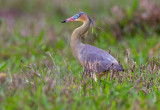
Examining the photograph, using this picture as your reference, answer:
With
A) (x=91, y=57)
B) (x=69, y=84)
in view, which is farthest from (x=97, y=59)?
(x=69, y=84)

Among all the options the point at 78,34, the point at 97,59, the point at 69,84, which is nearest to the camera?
the point at 69,84

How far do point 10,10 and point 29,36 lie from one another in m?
4.09

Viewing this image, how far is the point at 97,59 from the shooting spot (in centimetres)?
472

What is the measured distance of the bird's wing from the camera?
4.48 metres

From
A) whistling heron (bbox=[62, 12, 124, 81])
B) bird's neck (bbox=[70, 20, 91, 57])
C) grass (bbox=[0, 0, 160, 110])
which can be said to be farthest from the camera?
bird's neck (bbox=[70, 20, 91, 57])

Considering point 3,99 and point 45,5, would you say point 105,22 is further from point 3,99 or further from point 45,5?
point 3,99

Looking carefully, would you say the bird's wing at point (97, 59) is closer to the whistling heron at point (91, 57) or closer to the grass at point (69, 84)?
the whistling heron at point (91, 57)

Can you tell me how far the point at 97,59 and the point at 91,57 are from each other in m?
0.10

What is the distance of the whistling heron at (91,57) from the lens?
445cm

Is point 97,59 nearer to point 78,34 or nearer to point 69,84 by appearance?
point 78,34

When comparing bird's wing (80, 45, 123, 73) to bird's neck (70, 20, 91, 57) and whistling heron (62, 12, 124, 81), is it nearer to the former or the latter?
whistling heron (62, 12, 124, 81)

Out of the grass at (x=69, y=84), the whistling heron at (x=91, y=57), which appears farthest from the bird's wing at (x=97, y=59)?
the grass at (x=69, y=84)

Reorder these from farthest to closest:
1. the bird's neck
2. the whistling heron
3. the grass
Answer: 1. the bird's neck
2. the whistling heron
3. the grass

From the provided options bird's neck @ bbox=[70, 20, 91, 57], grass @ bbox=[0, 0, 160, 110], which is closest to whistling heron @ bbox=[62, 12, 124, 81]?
bird's neck @ bbox=[70, 20, 91, 57]
